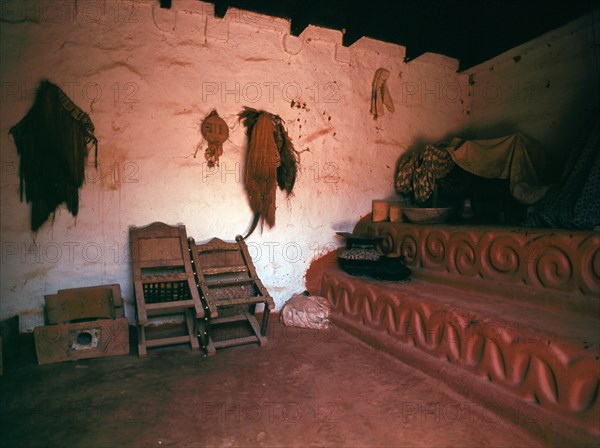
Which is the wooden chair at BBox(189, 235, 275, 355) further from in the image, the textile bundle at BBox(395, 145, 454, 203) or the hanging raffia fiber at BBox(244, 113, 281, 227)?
the textile bundle at BBox(395, 145, 454, 203)

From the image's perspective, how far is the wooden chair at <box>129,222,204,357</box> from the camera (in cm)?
Result: 337

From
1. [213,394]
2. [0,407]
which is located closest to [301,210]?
[213,394]

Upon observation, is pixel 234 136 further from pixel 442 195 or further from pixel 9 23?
pixel 442 195

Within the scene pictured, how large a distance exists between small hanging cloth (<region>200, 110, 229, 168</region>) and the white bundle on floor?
A: 175cm

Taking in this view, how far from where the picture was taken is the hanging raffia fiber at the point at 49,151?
3.29 metres

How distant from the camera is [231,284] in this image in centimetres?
378

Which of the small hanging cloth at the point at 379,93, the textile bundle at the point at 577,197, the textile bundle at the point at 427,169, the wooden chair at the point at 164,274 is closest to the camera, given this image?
the textile bundle at the point at 577,197

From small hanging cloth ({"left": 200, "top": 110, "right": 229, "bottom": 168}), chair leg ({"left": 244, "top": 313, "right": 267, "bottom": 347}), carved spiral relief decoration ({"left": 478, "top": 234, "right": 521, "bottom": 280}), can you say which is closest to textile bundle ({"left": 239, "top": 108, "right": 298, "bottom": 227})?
small hanging cloth ({"left": 200, "top": 110, "right": 229, "bottom": 168})

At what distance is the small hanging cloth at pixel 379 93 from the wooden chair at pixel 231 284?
2.42 metres

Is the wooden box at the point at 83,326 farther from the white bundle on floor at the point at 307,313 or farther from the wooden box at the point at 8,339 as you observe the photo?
the white bundle on floor at the point at 307,313

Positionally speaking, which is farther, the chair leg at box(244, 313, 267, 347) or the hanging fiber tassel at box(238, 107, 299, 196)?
the hanging fiber tassel at box(238, 107, 299, 196)

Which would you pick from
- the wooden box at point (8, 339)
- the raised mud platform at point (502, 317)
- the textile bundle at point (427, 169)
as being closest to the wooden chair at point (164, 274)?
the wooden box at point (8, 339)

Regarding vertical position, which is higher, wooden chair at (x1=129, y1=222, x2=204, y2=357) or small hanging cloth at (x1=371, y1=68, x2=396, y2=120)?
small hanging cloth at (x1=371, y1=68, x2=396, y2=120)

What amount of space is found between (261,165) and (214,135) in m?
0.58
